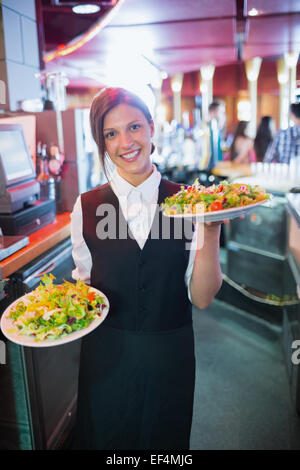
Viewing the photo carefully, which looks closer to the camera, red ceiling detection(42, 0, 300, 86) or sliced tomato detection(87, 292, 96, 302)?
sliced tomato detection(87, 292, 96, 302)

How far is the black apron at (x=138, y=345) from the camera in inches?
52.7

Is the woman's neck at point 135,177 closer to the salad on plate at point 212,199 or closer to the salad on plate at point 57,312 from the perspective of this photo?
the salad on plate at point 212,199

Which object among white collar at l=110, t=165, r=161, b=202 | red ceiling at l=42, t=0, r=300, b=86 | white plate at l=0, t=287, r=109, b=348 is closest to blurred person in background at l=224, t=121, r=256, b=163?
red ceiling at l=42, t=0, r=300, b=86

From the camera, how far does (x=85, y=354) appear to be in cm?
148

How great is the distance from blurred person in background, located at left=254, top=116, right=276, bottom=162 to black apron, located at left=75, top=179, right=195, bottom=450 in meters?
5.31

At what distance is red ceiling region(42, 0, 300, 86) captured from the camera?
361 centimetres

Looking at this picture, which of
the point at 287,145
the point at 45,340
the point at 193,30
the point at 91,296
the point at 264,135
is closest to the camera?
the point at 45,340

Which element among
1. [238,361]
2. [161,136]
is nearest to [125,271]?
[238,361]

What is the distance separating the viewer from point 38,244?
6.36 feet

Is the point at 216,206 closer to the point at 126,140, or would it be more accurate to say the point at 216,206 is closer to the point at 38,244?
the point at 126,140

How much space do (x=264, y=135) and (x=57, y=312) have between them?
583 cm

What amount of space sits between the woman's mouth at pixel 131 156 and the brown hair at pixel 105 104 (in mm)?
90

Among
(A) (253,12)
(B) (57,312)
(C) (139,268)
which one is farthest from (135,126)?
(A) (253,12)

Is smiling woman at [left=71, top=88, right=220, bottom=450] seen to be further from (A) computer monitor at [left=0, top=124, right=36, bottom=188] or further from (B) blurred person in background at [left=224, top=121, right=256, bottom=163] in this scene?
(B) blurred person in background at [left=224, top=121, right=256, bottom=163]
